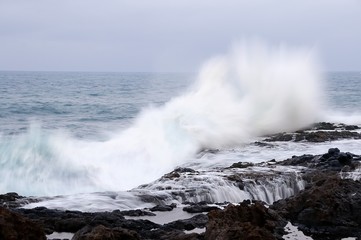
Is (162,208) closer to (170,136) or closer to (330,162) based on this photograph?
(330,162)

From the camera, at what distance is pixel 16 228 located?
7.32 m

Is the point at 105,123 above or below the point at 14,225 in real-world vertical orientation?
below

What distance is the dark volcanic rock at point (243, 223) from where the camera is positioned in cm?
743

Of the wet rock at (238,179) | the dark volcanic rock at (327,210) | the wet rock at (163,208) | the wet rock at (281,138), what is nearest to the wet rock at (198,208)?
the wet rock at (163,208)

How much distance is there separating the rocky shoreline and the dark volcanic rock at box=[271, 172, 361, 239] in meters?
0.02

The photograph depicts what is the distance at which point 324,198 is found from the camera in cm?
1041

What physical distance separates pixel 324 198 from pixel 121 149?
14.0m

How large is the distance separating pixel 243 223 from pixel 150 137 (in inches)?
690

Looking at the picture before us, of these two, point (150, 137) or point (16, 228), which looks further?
point (150, 137)

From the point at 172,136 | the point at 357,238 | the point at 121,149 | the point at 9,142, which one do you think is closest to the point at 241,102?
the point at 172,136

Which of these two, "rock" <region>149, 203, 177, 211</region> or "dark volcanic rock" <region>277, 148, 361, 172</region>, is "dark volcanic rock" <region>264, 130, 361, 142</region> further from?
"rock" <region>149, 203, 177, 211</region>

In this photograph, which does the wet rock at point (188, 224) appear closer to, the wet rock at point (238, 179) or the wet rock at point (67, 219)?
the wet rock at point (67, 219)

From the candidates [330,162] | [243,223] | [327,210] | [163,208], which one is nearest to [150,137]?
[330,162]

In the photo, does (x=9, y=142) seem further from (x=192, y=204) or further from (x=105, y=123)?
(x=192, y=204)
